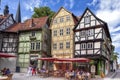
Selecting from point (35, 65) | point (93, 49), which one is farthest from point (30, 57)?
point (93, 49)

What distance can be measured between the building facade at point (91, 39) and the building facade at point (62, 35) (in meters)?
1.75

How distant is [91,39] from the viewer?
111 ft

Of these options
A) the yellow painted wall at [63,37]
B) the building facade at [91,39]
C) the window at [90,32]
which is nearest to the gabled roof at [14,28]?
the yellow painted wall at [63,37]

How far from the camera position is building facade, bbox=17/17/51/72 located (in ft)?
128

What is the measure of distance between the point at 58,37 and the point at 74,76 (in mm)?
16245

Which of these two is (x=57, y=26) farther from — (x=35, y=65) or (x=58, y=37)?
(x=35, y=65)

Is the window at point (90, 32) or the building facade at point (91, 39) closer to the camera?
the building facade at point (91, 39)

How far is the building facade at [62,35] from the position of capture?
3769 centimetres

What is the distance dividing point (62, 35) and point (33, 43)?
18.4 feet

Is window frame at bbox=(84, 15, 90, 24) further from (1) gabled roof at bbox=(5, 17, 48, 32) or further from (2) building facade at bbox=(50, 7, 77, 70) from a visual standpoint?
(1) gabled roof at bbox=(5, 17, 48, 32)

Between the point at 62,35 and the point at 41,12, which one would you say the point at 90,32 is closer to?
the point at 62,35

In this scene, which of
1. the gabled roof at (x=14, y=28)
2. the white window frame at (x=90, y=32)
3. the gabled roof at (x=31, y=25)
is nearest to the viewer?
the white window frame at (x=90, y=32)

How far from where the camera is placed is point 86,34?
34.9 metres

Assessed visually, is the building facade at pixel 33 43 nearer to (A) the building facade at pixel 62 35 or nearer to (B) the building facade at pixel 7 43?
(B) the building facade at pixel 7 43
